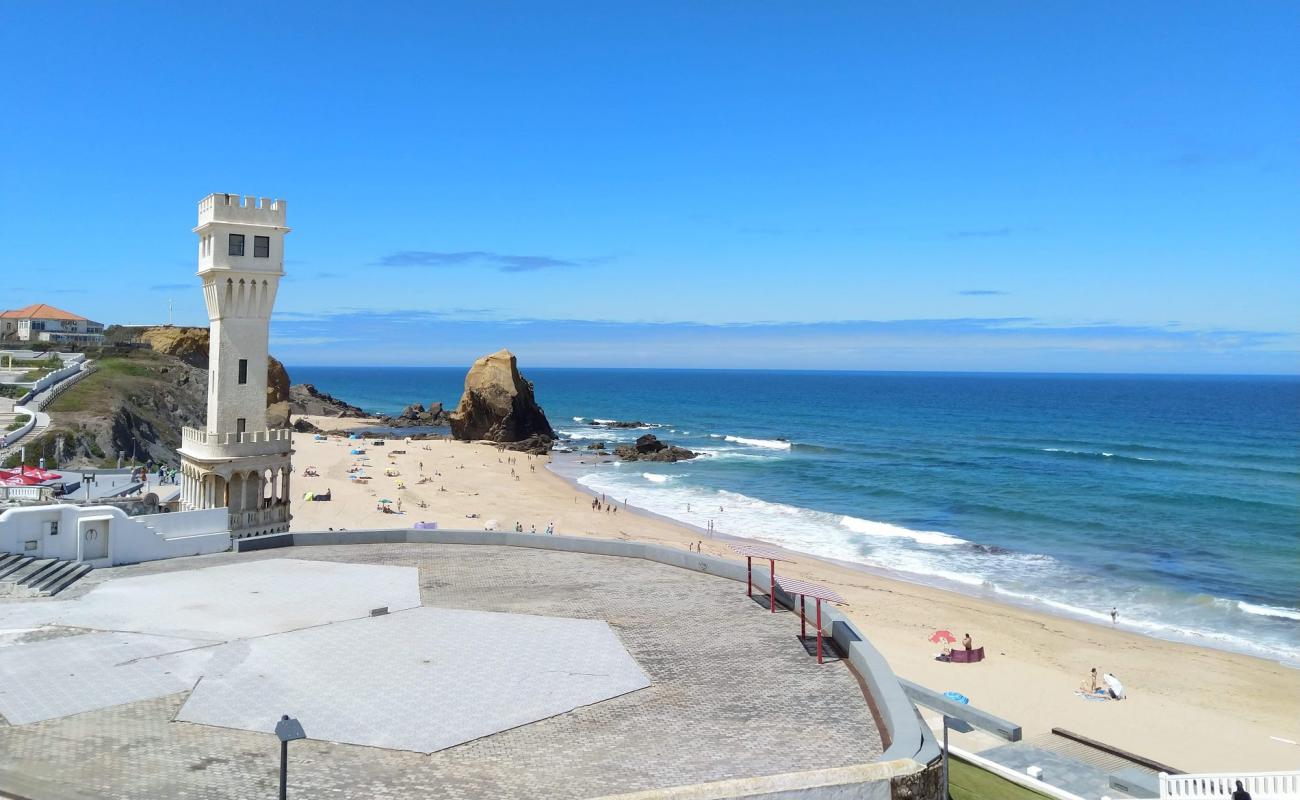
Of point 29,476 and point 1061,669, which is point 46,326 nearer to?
point 29,476

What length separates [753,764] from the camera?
10.3 m

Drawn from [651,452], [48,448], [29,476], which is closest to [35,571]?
[29,476]

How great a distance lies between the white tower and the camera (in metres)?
24.3

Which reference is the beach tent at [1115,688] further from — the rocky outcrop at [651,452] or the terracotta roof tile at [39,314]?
the terracotta roof tile at [39,314]

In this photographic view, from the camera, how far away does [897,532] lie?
49062 millimetres

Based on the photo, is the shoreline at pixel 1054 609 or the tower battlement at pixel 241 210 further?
the shoreline at pixel 1054 609

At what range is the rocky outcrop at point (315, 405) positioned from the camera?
12062 centimetres

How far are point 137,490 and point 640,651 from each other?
68.1 ft

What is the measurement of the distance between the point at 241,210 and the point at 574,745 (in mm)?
19503

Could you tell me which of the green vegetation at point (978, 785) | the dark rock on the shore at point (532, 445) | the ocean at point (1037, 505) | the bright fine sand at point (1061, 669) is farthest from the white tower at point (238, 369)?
the dark rock on the shore at point (532, 445)

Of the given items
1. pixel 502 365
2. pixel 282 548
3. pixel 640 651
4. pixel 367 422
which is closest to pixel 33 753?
pixel 640 651

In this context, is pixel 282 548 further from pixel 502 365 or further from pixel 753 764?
pixel 502 365

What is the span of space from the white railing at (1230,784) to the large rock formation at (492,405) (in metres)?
76.5

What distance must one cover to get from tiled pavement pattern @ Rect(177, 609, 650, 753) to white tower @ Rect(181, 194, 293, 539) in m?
10.8
